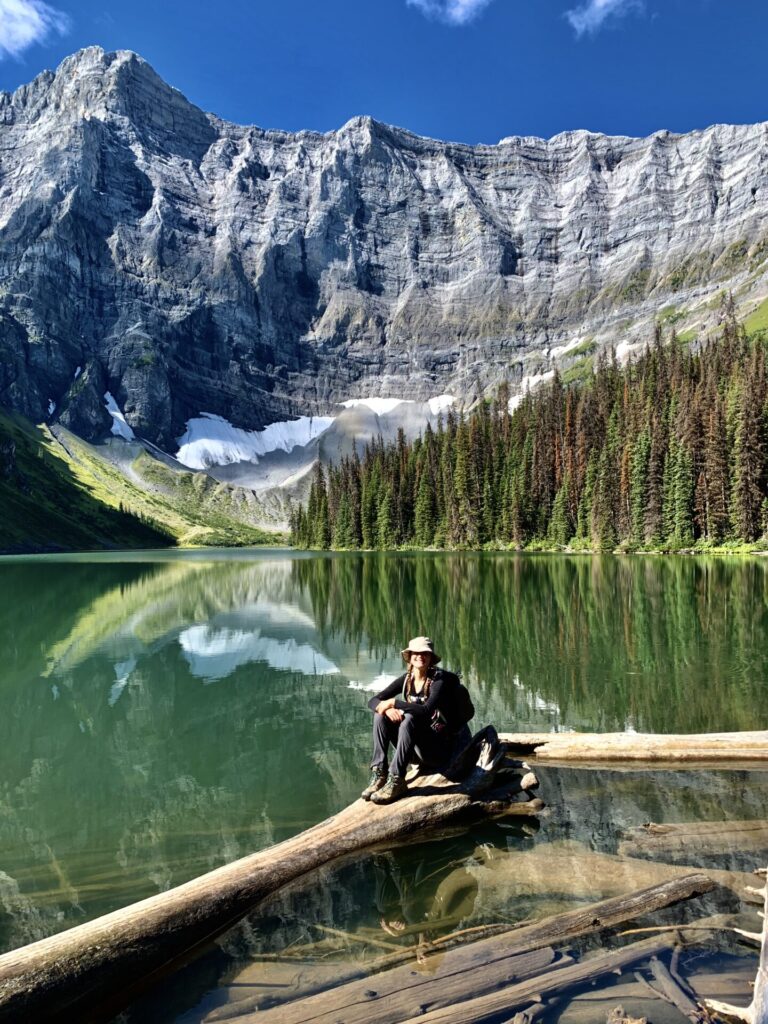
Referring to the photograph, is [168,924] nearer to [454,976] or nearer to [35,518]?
[454,976]

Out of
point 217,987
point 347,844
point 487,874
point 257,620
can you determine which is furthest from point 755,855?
point 257,620

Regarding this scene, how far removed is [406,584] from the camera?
5250cm

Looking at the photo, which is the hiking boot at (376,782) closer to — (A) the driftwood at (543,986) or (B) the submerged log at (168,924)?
(B) the submerged log at (168,924)

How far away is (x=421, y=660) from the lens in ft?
33.8

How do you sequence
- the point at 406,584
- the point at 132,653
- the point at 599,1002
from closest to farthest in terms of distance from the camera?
1. the point at 599,1002
2. the point at 132,653
3. the point at 406,584

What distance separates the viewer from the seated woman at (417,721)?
9906mm

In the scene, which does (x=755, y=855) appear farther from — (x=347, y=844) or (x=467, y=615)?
(x=467, y=615)

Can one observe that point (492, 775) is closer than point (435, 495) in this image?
Yes

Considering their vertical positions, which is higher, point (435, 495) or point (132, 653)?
point (435, 495)

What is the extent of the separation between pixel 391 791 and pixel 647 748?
5.26 m

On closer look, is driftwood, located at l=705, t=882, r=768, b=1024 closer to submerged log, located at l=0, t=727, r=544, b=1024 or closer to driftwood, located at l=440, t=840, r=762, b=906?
driftwood, located at l=440, t=840, r=762, b=906

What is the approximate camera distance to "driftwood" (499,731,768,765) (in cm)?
1195

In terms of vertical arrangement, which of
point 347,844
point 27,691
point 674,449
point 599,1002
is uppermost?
point 674,449

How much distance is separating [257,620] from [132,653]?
10.4 meters
